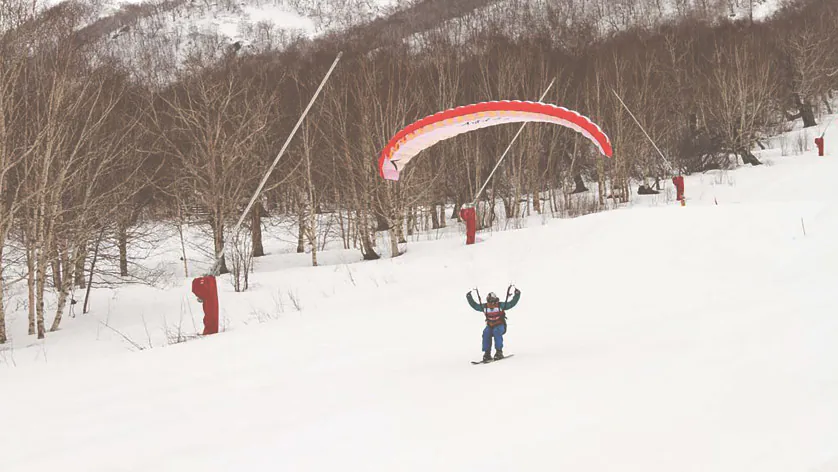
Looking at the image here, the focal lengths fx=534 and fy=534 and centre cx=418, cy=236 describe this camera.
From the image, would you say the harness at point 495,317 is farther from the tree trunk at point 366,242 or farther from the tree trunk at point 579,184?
the tree trunk at point 579,184

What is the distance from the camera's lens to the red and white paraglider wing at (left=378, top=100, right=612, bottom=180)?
842 centimetres

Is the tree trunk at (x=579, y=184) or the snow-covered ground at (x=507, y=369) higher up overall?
the tree trunk at (x=579, y=184)

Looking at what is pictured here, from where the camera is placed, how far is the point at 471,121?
8.78 metres

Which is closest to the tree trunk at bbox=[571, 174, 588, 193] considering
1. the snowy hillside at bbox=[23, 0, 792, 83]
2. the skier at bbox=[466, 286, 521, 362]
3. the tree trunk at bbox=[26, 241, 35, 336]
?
the skier at bbox=[466, 286, 521, 362]

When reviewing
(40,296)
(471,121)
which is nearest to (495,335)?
(471,121)

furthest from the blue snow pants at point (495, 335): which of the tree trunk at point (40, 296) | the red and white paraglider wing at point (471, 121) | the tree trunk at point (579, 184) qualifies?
the tree trunk at point (579, 184)

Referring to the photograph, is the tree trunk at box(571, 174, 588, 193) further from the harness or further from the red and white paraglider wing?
the harness

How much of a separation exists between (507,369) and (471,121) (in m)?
4.35

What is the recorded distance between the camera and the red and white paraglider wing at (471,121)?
842 centimetres

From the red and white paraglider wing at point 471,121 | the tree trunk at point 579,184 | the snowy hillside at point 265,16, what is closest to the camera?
the red and white paraglider wing at point 471,121

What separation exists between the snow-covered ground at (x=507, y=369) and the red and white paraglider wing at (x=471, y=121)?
3.05m

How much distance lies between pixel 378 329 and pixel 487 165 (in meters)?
19.7

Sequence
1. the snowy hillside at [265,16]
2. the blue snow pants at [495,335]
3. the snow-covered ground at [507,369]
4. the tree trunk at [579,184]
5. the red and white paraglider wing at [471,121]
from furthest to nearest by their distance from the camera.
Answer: the snowy hillside at [265,16] < the tree trunk at [579,184] < the red and white paraglider wing at [471,121] < the blue snow pants at [495,335] < the snow-covered ground at [507,369]

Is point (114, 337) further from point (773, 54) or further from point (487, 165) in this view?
point (773, 54)
